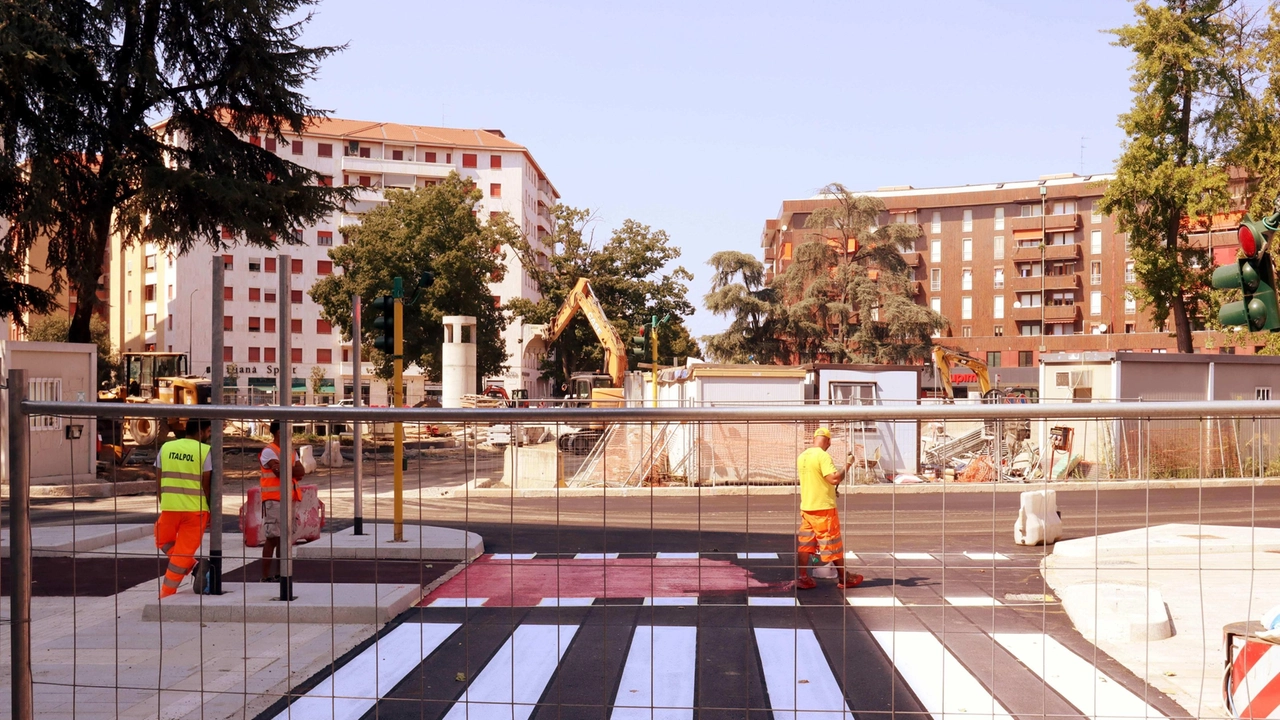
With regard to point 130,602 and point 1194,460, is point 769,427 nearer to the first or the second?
point 1194,460

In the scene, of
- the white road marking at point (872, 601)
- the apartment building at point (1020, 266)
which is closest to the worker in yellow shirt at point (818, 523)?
the white road marking at point (872, 601)

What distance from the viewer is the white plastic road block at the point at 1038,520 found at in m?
3.97

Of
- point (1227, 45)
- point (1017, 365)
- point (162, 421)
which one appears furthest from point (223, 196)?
point (1017, 365)

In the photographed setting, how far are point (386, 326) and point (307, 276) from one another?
3080 inches

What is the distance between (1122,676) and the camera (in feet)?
17.6

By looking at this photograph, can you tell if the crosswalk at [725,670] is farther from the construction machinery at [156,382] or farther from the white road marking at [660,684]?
the construction machinery at [156,382]

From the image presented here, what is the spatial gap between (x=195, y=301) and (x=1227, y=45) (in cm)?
7223

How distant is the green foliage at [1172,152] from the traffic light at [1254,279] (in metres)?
23.0

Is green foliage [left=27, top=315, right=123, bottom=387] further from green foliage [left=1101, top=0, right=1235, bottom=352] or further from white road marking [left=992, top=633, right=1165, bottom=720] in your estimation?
white road marking [left=992, top=633, right=1165, bottom=720]

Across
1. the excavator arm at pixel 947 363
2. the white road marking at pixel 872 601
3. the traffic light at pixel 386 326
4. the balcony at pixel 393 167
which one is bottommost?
the white road marking at pixel 872 601

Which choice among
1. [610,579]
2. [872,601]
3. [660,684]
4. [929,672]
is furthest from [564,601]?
[660,684]

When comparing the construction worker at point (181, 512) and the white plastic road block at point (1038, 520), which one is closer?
the white plastic road block at point (1038, 520)

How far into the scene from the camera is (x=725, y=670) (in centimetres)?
612

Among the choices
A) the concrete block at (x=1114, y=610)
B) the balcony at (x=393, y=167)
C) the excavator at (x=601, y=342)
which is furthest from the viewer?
the balcony at (x=393, y=167)
